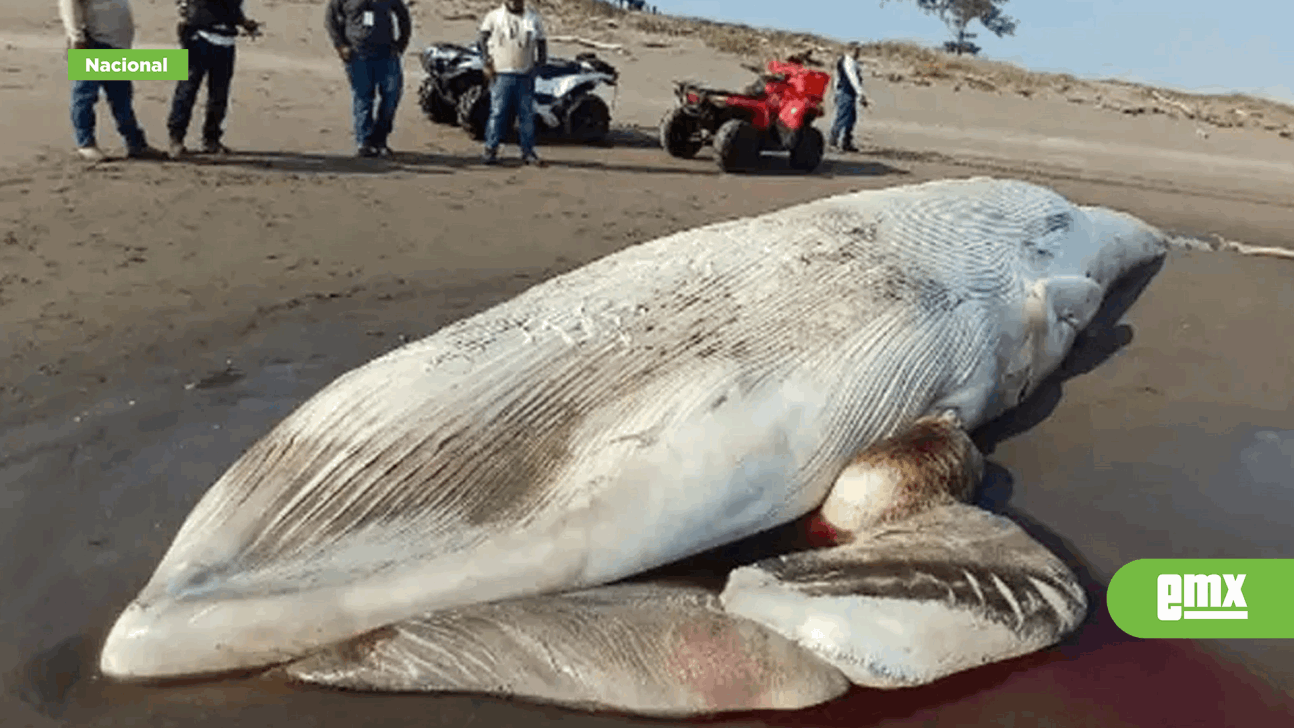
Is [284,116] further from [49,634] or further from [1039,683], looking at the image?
[1039,683]

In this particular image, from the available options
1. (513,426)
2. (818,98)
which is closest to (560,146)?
(818,98)

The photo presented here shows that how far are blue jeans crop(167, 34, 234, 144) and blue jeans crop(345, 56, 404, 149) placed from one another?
138 cm

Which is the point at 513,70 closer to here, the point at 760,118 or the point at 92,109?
the point at 760,118

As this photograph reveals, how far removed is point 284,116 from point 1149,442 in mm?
11861

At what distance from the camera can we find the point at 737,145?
14.5 m

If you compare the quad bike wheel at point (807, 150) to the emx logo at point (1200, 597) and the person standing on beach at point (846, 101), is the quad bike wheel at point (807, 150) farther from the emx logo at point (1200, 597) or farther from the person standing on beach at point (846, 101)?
the emx logo at point (1200, 597)

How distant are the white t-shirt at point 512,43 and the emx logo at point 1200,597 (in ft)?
34.0

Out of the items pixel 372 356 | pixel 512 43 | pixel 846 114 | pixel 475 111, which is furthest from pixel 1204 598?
pixel 846 114

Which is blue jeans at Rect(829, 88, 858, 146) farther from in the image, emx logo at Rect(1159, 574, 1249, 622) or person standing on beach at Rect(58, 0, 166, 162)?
emx logo at Rect(1159, 574, 1249, 622)

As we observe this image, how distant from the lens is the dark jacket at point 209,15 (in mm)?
12836

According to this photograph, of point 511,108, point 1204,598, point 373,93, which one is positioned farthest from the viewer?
point 511,108

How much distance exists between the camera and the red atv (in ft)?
48.9

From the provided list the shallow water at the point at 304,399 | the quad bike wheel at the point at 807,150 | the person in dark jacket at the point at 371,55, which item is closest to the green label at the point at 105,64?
the person in dark jacket at the point at 371,55

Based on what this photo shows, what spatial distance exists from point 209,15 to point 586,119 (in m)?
4.76
